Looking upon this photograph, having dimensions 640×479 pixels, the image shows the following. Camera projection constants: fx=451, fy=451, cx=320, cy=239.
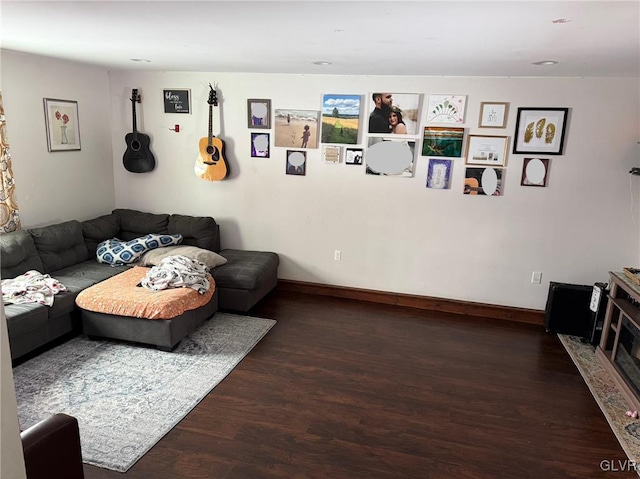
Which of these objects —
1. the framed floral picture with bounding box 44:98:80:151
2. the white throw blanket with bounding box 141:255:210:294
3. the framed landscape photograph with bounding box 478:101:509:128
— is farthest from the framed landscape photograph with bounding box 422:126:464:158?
the framed floral picture with bounding box 44:98:80:151

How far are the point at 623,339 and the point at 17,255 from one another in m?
4.78

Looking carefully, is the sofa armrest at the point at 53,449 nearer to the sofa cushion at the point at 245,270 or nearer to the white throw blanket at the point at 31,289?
the white throw blanket at the point at 31,289

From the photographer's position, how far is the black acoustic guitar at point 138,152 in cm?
502

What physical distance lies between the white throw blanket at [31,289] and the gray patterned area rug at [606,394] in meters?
3.93

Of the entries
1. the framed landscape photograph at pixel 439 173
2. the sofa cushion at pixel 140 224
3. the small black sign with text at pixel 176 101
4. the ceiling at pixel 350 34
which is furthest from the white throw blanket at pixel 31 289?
the framed landscape photograph at pixel 439 173

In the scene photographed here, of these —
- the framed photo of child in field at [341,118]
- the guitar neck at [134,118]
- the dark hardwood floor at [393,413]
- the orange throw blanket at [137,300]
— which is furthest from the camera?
A: the guitar neck at [134,118]

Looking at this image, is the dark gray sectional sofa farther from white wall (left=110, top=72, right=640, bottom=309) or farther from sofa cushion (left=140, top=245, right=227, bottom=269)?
white wall (left=110, top=72, right=640, bottom=309)

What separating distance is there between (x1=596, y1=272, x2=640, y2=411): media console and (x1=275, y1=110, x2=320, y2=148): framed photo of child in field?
9.67 ft

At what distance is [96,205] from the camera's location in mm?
5035

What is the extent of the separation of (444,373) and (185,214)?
10.8ft

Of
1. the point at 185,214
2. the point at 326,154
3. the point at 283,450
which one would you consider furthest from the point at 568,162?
the point at 185,214

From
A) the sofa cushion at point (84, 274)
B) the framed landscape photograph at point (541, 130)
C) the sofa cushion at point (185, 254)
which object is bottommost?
the sofa cushion at point (84, 274)

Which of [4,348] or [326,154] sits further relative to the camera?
[326,154]

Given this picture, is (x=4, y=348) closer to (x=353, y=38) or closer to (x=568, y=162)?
(x=353, y=38)
